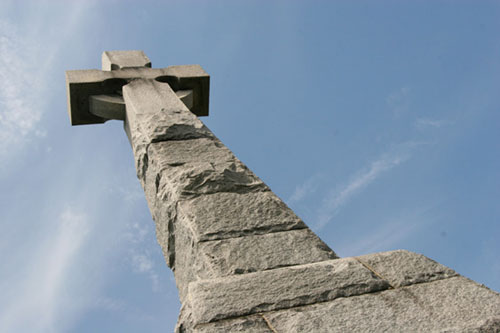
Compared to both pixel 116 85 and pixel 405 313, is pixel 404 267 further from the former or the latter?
pixel 116 85

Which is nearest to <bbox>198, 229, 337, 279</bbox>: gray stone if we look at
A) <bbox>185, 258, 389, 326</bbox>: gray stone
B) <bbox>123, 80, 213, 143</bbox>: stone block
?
<bbox>185, 258, 389, 326</bbox>: gray stone

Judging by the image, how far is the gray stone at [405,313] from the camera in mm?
2066

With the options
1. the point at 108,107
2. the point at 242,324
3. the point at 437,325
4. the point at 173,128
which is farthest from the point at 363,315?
the point at 108,107

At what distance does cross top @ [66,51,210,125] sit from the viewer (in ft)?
17.6

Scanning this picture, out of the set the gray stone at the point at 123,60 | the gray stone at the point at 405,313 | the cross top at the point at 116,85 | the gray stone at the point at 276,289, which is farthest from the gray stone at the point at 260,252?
the gray stone at the point at 123,60

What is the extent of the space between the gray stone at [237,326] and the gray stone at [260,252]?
0.48 m

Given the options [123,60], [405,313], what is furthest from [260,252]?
[123,60]

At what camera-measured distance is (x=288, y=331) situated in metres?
2.03

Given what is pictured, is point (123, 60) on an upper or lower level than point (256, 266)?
upper

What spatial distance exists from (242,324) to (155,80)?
395 centimetres

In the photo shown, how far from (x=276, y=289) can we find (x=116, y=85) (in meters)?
3.83

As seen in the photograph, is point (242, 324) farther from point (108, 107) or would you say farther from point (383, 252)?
point (108, 107)

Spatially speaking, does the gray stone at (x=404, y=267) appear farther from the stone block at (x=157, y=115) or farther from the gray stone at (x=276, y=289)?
the stone block at (x=157, y=115)

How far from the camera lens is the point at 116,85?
5.49 meters
